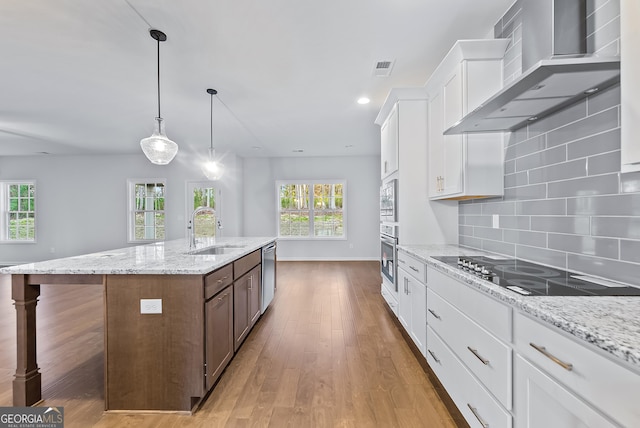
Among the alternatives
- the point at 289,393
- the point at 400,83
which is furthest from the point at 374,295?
the point at 400,83

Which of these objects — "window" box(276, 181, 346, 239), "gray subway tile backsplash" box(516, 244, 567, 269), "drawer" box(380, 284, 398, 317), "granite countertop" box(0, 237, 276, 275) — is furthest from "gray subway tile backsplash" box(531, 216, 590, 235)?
"window" box(276, 181, 346, 239)

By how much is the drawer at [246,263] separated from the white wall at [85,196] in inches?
168

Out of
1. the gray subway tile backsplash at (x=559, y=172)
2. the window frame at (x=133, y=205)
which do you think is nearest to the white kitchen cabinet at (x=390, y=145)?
the gray subway tile backsplash at (x=559, y=172)

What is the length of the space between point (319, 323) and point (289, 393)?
123 cm

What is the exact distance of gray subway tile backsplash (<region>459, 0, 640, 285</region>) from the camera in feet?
4.21

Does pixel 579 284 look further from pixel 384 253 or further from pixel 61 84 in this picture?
pixel 61 84

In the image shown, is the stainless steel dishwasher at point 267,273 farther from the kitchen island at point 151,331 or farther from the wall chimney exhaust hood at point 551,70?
the wall chimney exhaust hood at point 551,70

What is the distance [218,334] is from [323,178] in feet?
18.5

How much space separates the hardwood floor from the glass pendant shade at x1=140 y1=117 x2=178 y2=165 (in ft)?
5.90

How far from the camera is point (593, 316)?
34.9 inches

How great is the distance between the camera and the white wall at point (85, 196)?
7117 mm

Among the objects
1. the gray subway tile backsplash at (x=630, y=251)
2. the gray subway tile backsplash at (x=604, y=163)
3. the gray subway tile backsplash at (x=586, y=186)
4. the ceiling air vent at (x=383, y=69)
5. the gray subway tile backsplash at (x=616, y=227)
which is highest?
the ceiling air vent at (x=383, y=69)

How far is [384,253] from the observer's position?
3506 millimetres

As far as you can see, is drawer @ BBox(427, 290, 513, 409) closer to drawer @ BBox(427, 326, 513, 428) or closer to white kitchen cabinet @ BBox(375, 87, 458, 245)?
drawer @ BBox(427, 326, 513, 428)
